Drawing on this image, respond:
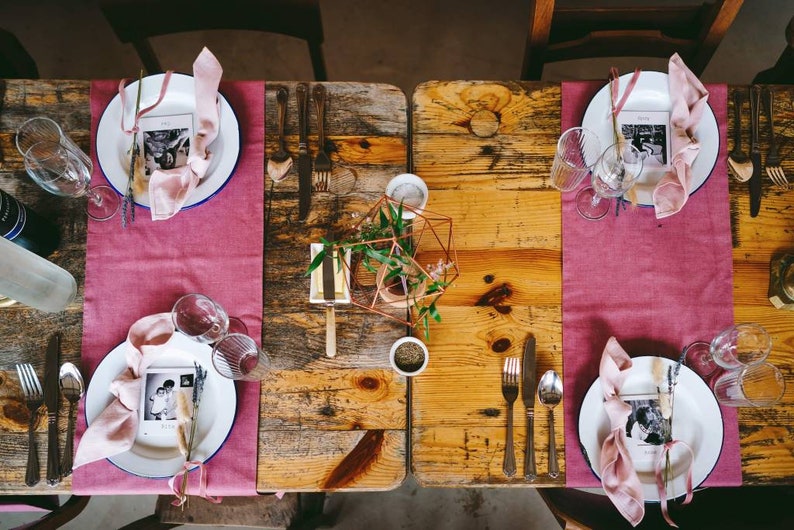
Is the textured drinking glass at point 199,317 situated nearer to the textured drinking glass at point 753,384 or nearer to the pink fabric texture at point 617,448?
the pink fabric texture at point 617,448

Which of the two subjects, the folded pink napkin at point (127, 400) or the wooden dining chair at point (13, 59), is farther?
the wooden dining chair at point (13, 59)

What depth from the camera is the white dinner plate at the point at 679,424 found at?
1.26 metres

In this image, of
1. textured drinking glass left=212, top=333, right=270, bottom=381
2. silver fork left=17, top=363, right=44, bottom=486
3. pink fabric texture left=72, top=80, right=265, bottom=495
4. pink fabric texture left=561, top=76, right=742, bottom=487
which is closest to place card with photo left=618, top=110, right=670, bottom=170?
pink fabric texture left=561, top=76, right=742, bottom=487

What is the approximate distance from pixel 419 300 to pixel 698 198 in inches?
29.3

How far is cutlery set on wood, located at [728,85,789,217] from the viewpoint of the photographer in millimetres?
1369

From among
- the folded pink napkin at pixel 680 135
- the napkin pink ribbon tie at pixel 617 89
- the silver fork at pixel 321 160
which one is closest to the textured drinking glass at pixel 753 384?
the folded pink napkin at pixel 680 135

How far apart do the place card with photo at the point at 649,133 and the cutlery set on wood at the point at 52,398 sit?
145 cm

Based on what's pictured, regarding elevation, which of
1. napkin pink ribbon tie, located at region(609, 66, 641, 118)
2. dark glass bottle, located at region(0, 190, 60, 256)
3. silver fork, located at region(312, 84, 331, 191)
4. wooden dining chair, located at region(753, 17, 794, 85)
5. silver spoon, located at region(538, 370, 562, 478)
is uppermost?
wooden dining chair, located at region(753, 17, 794, 85)

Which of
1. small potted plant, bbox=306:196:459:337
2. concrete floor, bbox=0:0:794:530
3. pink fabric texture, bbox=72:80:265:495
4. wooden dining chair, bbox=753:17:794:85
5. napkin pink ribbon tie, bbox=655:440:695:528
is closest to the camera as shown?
small potted plant, bbox=306:196:459:337

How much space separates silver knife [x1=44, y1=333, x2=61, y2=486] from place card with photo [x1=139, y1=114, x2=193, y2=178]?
474 millimetres

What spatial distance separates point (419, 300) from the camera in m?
1.26

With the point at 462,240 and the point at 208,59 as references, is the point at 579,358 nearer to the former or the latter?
the point at 462,240

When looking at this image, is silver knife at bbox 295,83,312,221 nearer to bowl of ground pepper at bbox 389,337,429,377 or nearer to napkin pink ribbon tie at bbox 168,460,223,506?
bowl of ground pepper at bbox 389,337,429,377

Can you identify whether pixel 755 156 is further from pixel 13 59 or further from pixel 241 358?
pixel 13 59
